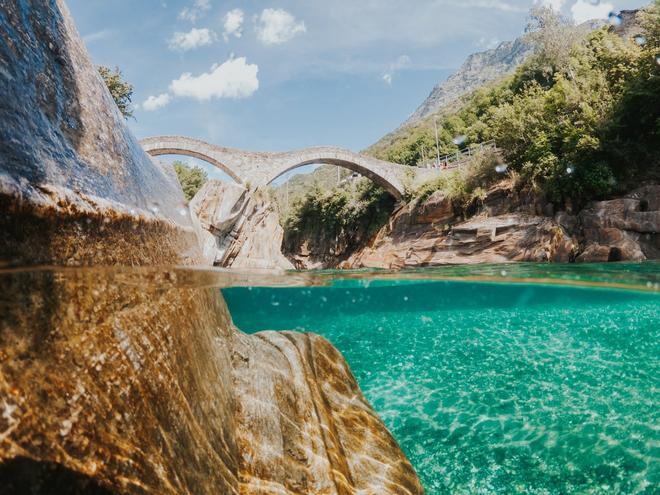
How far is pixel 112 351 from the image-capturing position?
1626 mm

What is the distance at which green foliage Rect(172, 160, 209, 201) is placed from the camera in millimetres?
41875

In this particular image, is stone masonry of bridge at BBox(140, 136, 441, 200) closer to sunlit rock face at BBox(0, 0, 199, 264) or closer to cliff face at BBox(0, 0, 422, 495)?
sunlit rock face at BBox(0, 0, 199, 264)

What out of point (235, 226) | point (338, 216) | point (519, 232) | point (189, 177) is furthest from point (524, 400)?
point (189, 177)

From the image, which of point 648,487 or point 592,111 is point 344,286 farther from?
point 592,111

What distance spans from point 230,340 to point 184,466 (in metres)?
1.61

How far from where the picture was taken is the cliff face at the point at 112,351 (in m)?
1.25

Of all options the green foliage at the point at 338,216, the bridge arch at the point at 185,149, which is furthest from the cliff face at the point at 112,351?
the green foliage at the point at 338,216

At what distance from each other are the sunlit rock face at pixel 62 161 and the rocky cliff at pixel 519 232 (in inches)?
669

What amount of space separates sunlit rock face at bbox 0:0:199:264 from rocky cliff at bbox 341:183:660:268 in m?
17.0

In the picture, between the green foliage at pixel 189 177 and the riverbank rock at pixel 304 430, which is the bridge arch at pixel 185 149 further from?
the riverbank rock at pixel 304 430

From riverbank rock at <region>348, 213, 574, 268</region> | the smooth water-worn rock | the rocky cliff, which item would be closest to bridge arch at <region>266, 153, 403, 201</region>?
the rocky cliff

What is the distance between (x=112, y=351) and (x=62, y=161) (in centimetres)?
115

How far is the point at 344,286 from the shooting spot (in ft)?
52.7

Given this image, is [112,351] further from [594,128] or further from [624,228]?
[594,128]
